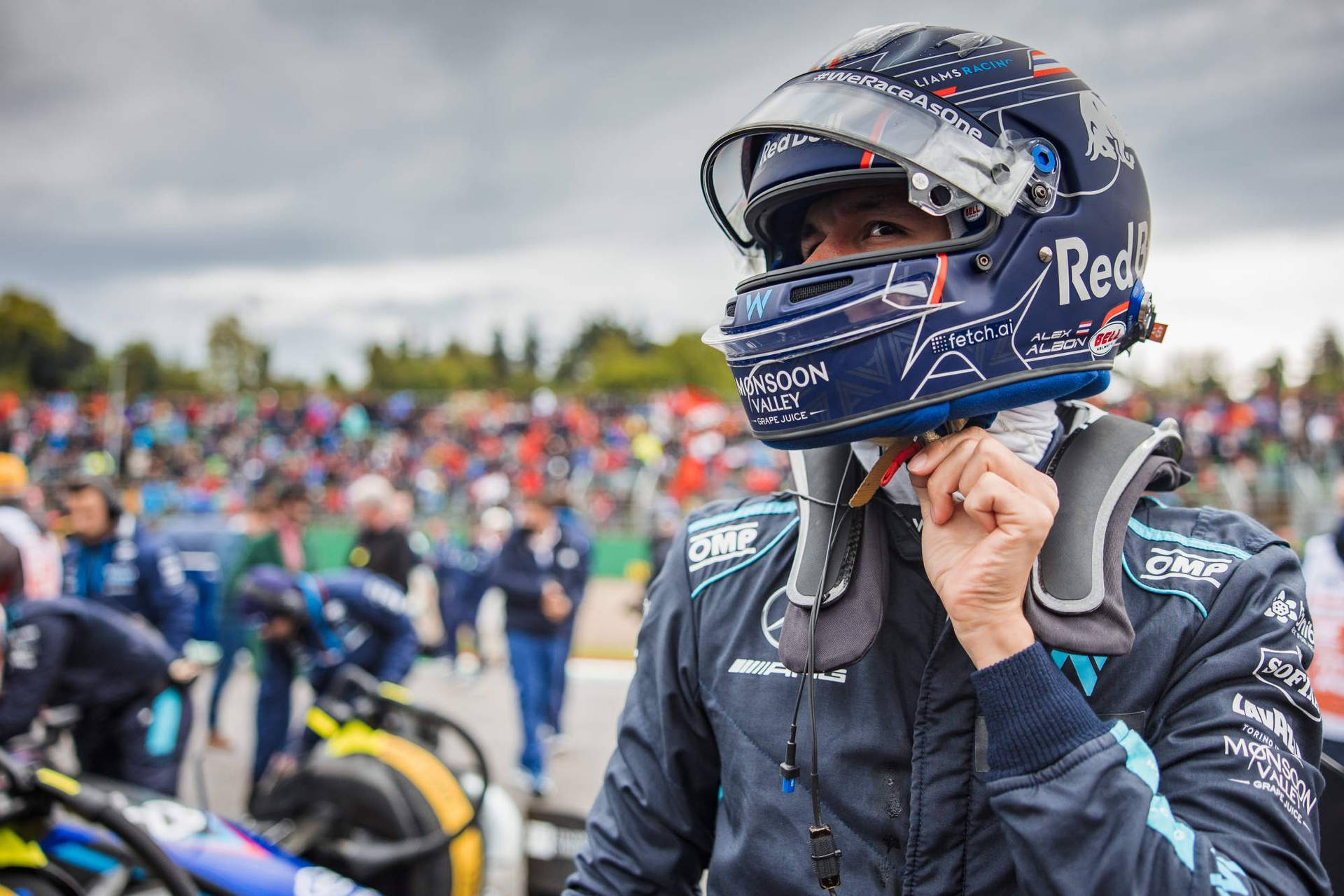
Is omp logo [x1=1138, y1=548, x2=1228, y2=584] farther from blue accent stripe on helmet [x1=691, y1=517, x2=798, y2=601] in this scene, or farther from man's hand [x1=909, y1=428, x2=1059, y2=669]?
blue accent stripe on helmet [x1=691, y1=517, x2=798, y2=601]

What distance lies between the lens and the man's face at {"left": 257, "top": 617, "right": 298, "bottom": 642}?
199 inches

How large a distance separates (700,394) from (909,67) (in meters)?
23.9

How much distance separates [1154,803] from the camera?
2.93 feet

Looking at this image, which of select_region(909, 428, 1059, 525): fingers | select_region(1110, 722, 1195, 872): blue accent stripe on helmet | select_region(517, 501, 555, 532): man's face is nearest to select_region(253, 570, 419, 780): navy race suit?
select_region(517, 501, 555, 532): man's face

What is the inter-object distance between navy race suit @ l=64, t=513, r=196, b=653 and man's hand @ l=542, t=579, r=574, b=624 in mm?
2358

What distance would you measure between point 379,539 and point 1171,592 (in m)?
7.09

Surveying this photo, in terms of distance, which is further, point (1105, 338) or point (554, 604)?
point (554, 604)

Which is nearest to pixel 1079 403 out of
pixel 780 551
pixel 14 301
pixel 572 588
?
pixel 780 551

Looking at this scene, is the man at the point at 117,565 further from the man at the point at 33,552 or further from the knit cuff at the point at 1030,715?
the knit cuff at the point at 1030,715

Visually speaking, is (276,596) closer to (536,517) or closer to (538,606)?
(538,606)

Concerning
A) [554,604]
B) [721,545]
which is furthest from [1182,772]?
[554,604]

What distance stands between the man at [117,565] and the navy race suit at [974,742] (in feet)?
18.0

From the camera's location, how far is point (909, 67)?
3.96 ft

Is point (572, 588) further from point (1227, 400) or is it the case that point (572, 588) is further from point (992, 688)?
point (1227, 400)
